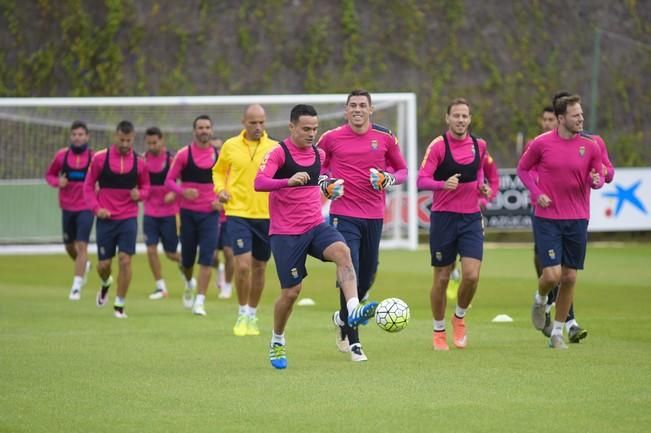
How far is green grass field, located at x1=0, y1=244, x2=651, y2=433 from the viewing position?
862cm

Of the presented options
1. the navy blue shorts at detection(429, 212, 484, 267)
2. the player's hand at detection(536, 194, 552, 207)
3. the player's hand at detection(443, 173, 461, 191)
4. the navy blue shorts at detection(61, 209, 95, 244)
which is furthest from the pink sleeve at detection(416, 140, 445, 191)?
the navy blue shorts at detection(61, 209, 95, 244)

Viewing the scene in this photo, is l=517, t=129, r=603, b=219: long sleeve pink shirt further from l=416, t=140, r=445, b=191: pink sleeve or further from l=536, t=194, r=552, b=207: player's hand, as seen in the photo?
l=416, t=140, r=445, b=191: pink sleeve

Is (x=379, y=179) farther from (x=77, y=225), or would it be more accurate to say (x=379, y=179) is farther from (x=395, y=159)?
(x=77, y=225)

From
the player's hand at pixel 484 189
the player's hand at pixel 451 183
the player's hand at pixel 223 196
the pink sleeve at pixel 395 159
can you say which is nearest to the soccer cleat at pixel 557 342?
the player's hand at pixel 484 189

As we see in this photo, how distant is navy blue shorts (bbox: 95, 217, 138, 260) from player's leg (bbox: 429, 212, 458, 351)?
545 cm

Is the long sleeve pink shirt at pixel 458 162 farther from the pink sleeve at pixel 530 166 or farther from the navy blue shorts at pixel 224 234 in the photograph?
the navy blue shorts at pixel 224 234

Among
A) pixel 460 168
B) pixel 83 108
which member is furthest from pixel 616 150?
pixel 460 168

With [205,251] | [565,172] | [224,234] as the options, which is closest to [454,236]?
[565,172]

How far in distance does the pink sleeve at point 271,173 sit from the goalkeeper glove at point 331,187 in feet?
1.23

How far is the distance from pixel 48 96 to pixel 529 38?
15313 mm

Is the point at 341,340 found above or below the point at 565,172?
below

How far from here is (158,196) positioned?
20.0 metres

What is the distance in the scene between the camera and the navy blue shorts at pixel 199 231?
17.5 m

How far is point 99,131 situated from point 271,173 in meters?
19.7
